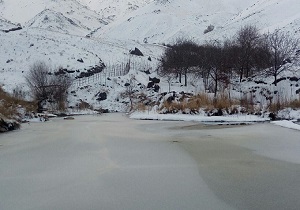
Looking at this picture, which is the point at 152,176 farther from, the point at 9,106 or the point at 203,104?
the point at 9,106

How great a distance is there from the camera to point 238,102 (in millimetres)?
22938

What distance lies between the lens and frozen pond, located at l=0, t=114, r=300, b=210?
4.61 meters

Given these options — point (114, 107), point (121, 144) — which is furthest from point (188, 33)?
point (121, 144)

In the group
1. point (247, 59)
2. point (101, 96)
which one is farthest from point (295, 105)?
point (101, 96)

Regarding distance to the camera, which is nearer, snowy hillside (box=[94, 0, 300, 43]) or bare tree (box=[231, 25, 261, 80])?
bare tree (box=[231, 25, 261, 80])

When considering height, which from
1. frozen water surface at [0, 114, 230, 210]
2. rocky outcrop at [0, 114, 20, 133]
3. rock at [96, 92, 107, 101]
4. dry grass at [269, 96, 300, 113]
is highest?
rock at [96, 92, 107, 101]

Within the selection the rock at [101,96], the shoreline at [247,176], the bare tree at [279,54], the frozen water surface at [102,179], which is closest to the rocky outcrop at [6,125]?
the frozen water surface at [102,179]

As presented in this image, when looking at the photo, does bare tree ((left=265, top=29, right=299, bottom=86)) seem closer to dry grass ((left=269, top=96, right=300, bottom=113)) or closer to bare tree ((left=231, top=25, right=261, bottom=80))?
bare tree ((left=231, top=25, right=261, bottom=80))

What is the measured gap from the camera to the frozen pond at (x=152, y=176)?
4.61m

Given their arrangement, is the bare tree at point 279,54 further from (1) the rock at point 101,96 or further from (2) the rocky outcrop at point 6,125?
(2) the rocky outcrop at point 6,125

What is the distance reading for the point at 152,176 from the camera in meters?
6.00

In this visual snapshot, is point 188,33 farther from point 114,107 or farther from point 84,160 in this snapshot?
point 84,160

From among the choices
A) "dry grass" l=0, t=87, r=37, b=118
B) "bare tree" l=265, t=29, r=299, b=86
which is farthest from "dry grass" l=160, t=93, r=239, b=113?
"bare tree" l=265, t=29, r=299, b=86

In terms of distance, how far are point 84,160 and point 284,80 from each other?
100 ft
